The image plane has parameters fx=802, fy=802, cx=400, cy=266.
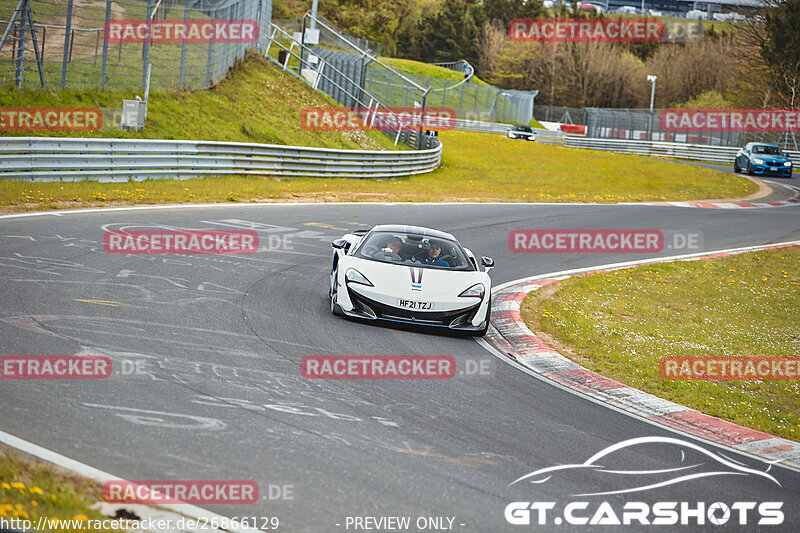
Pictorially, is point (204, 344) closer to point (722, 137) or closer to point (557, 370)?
point (557, 370)

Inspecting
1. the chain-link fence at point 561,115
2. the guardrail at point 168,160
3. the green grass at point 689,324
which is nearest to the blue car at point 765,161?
the guardrail at point 168,160

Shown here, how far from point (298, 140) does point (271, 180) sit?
6.14 meters

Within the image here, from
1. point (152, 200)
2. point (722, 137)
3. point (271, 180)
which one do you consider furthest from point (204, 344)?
point (722, 137)

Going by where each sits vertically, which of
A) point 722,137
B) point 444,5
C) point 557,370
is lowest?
point 557,370

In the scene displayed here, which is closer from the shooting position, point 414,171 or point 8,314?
point 8,314

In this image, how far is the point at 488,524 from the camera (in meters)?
4.78

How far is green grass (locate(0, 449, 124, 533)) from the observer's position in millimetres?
4156

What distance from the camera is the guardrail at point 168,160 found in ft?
57.6

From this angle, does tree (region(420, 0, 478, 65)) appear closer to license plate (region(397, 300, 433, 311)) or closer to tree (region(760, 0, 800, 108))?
tree (region(760, 0, 800, 108))

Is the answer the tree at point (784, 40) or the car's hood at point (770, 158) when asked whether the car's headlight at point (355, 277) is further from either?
the tree at point (784, 40)
